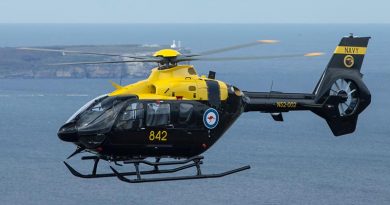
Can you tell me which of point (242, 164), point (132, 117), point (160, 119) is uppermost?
point (132, 117)

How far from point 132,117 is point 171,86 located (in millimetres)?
1580

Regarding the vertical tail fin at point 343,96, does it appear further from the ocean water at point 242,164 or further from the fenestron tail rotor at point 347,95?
the ocean water at point 242,164

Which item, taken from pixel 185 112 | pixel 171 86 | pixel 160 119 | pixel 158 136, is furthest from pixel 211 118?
pixel 158 136

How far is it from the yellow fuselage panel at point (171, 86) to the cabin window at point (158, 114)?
288 millimetres

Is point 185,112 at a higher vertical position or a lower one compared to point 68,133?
higher

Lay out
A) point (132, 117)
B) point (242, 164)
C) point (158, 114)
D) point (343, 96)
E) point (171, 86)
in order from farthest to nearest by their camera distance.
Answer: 1. point (242, 164)
2. point (343, 96)
3. point (171, 86)
4. point (158, 114)
5. point (132, 117)

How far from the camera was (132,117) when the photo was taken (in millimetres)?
25156

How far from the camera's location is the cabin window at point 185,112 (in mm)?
25750

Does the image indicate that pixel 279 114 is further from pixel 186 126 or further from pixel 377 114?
pixel 377 114

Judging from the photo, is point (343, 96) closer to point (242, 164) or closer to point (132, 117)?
point (132, 117)

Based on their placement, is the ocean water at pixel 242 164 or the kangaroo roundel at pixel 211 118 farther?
the ocean water at pixel 242 164

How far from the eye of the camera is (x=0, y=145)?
108m

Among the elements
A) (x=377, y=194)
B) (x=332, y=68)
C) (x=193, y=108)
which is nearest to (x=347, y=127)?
(x=332, y=68)

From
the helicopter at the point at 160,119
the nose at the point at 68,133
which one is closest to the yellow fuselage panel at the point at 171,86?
the helicopter at the point at 160,119
